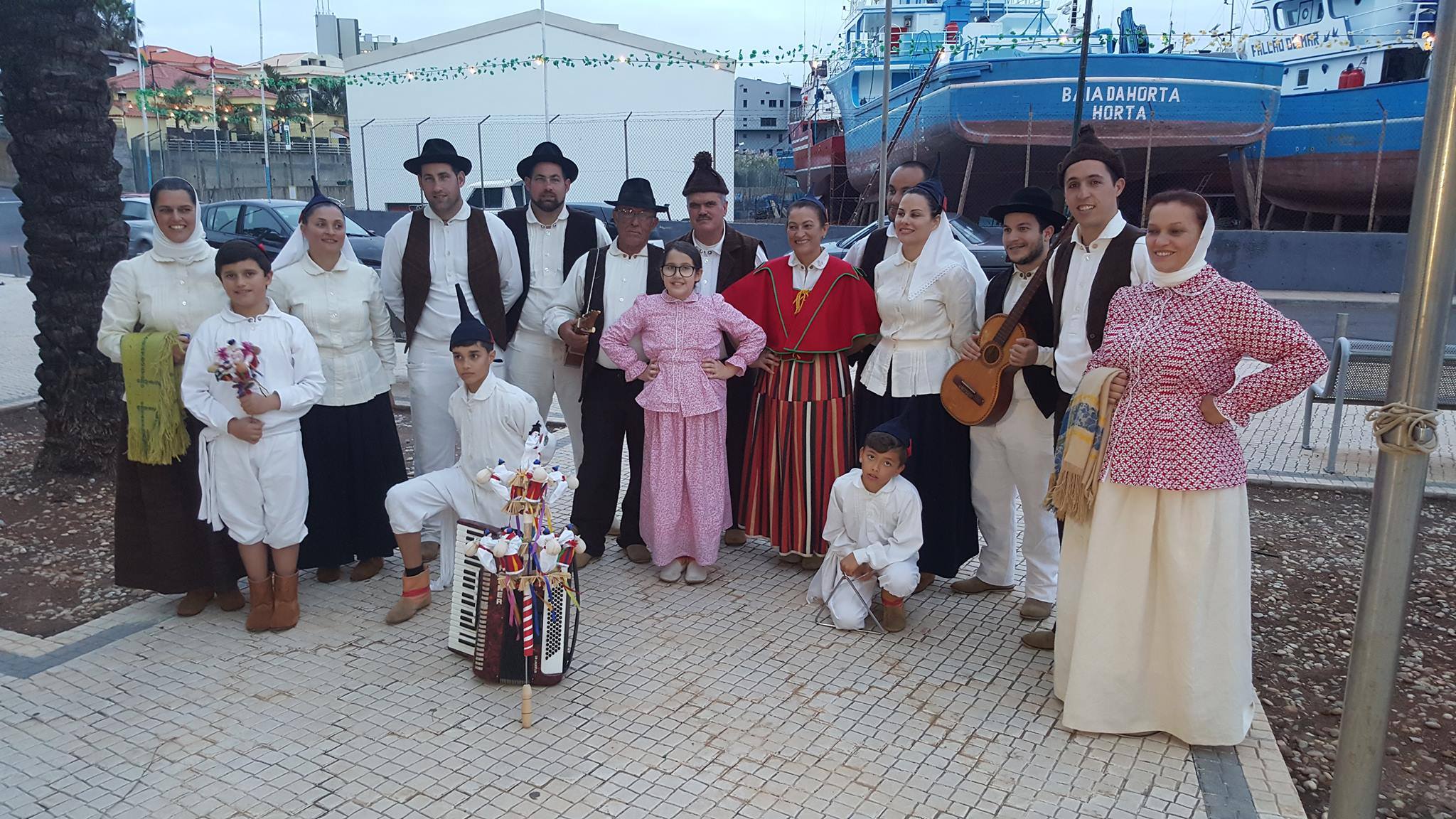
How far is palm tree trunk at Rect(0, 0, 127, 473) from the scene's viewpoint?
19.9ft

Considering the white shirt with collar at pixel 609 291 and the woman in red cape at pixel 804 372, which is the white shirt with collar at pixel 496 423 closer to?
the white shirt with collar at pixel 609 291

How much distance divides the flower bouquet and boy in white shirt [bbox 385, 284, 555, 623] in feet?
2.37

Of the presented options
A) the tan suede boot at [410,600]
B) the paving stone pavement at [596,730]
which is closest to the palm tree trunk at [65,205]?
the paving stone pavement at [596,730]

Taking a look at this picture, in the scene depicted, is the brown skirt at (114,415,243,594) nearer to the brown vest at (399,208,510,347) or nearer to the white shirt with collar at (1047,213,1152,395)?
the brown vest at (399,208,510,347)

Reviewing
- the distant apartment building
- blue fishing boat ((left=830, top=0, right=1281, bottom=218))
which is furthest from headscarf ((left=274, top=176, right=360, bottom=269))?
the distant apartment building

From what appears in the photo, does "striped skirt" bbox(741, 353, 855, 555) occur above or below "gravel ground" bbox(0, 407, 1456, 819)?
above

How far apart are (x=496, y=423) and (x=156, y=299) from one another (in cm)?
158

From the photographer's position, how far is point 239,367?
4078mm

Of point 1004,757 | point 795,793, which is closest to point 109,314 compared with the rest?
point 795,793

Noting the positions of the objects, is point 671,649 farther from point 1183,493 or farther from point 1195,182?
point 1195,182

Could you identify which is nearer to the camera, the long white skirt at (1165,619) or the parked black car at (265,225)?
the long white skirt at (1165,619)

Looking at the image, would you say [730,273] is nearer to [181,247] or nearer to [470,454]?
[470,454]

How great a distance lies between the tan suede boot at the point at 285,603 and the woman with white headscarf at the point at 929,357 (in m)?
2.77

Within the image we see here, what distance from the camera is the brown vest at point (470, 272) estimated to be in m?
5.03
